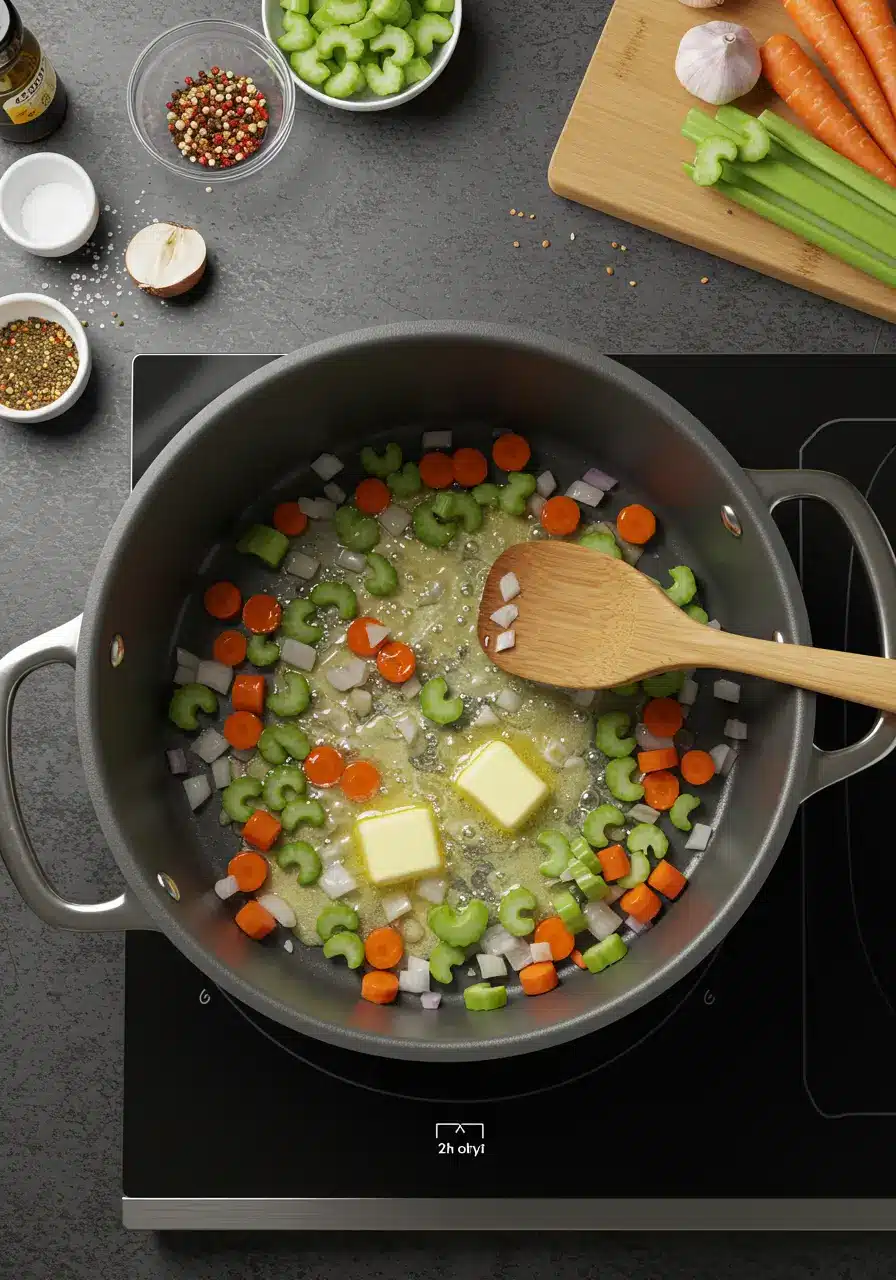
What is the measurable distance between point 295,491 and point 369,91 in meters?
0.73

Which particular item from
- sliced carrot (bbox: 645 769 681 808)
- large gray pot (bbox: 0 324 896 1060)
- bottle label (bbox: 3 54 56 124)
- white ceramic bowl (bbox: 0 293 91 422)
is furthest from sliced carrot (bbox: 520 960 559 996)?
bottle label (bbox: 3 54 56 124)

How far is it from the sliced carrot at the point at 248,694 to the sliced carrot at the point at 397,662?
22cm

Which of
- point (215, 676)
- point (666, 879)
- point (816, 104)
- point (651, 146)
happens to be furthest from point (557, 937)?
point (816, 104)

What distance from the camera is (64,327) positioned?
1954 millimetres

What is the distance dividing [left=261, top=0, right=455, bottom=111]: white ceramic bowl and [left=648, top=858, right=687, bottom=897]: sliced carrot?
4.65 ft

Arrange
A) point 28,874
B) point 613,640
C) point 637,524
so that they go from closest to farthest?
point 28,874
point 613,640
point 637,524

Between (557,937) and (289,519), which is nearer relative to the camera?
(557,937)

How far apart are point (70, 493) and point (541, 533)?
846 mm

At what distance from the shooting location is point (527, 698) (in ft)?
6.48

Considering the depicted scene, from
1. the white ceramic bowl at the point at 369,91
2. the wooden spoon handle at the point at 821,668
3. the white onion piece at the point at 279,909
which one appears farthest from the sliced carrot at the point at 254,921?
the white ceramic bowl at the point at 369,91

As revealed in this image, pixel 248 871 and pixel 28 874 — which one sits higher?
pixel 28 874

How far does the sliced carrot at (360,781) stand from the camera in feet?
6.32

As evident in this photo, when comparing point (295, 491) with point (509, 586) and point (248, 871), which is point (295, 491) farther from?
point (248, 871)

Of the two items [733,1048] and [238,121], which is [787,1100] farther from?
[238,121]
